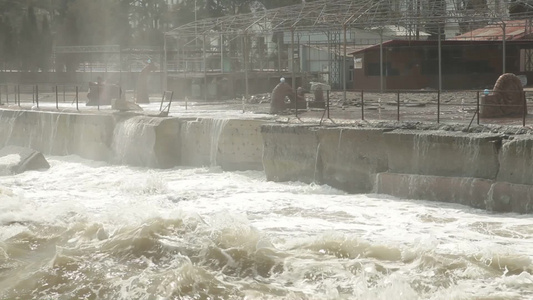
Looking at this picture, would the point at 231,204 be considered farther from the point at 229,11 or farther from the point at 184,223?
the point at 229,11

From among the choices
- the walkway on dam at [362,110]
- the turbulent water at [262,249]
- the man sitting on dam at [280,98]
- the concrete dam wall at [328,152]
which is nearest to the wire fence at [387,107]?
the walkway on dam at [362,110]

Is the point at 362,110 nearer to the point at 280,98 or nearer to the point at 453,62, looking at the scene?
the point at 280,98

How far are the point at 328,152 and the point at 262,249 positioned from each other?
685 cm

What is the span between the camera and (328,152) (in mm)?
19766

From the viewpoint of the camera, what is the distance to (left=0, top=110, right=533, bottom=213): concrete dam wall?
1644cm

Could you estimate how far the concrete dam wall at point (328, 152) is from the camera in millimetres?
16438

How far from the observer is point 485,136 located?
1672 cm

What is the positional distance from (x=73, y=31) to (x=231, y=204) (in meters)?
50.0

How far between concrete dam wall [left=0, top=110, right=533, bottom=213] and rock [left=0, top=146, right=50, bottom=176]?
2.08 meters

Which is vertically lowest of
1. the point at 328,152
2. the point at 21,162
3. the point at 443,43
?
the point at 21,162

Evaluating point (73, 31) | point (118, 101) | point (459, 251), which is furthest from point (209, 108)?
point (73, 31)

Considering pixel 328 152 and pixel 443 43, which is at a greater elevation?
pixel 443 43

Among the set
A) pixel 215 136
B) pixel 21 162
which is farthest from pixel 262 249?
pixel 21 162

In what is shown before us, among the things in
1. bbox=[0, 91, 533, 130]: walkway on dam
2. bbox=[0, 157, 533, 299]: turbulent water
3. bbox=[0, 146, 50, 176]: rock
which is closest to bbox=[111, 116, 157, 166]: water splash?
bbox=[0, 91, 533, 130]: walkway on dam
